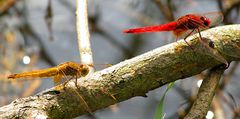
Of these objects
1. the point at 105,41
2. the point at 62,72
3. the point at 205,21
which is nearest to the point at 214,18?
the point at 205,21

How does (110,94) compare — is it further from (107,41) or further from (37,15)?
(37,15)

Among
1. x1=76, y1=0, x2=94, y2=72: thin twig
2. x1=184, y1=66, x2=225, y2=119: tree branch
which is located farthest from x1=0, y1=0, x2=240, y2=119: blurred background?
x1=184, y1=66, x2=225, y2=119: tree branch

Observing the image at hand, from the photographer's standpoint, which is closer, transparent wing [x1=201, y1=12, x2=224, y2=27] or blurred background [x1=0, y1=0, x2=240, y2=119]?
transparent wing [x1=201, y1=12, x2=224, y2=27]

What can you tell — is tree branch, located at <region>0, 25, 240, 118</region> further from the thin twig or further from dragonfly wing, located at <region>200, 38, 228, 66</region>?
the thin twig

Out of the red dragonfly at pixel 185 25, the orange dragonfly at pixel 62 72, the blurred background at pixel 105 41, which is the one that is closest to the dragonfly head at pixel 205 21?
the red dragonfly at pixel 185 25

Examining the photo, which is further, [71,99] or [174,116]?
[174,116]

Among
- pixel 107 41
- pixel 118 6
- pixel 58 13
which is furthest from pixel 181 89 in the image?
pixel 58 13
